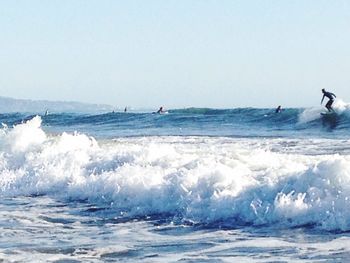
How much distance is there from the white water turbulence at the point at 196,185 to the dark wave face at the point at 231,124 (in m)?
14.9

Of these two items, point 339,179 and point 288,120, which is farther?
point 288,120

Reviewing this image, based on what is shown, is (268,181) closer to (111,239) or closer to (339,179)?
(339,179)

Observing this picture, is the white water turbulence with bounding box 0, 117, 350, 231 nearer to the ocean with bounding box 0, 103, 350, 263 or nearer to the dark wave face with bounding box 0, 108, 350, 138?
the ocean with bounding box 0, 103, 350, 263

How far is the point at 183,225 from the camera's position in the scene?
32.1ft

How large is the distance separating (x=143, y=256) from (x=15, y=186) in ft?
24.7

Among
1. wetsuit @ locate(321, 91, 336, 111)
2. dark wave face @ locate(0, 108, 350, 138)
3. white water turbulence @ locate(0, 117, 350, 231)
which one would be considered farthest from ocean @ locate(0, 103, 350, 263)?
wetsuit @ locate(321, 91, 336, 111)

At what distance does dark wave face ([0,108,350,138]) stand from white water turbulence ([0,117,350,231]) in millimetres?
14921

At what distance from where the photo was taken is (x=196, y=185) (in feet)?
37.1

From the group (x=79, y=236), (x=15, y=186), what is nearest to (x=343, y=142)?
(x=15, y=186)

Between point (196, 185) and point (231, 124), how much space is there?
95.3ft

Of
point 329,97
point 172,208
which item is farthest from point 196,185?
point 329,97

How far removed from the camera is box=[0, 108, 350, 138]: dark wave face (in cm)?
3288

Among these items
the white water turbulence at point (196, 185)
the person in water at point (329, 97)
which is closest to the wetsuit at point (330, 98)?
the person in water at point (329, 97)

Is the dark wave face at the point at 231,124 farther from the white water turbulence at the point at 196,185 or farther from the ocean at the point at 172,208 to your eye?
the ocean at the point at 172,208
